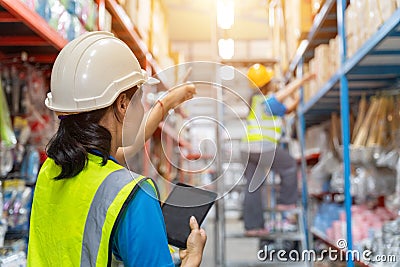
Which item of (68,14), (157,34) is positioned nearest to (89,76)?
(68,14)

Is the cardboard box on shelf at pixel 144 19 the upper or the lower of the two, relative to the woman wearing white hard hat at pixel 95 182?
upper

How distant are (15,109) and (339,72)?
73.7 inches

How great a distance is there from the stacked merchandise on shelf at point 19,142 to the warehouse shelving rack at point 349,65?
1.70 m

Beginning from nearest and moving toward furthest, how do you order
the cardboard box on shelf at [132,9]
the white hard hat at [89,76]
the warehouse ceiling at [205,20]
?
the white hard hat at [89,76]
the cardboard box on shelf at [132,9]
the warehouse ceiling at [205,20]

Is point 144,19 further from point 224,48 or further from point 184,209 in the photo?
point 184,209

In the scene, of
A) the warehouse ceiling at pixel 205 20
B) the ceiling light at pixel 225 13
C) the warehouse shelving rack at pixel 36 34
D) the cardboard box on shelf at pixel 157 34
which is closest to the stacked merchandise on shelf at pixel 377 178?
the warehouse shelving rack at pixel 36 34

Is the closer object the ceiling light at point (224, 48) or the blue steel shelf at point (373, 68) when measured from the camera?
the blue steel shelf at point (373, 68)

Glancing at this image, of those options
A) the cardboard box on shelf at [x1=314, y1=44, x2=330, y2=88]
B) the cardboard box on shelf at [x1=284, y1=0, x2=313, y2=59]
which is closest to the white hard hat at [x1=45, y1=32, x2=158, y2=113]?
the cardboard box on shelf at [x1=314, y1=44, x2=330, y2=88]

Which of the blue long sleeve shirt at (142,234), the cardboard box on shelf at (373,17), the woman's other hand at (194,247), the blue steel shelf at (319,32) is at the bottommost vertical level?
the woman's other hand at (194,247)

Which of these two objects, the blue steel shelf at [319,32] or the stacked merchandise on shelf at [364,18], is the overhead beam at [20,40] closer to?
the stacked merchandise on shelf at [364,18]

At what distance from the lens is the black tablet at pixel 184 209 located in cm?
124

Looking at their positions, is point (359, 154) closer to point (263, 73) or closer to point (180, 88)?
point (263, 73)

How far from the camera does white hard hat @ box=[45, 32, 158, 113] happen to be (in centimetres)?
111

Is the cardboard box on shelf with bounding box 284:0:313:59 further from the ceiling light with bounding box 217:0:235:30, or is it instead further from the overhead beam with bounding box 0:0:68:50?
the overhead beam with bounding box 0:0:68:50
